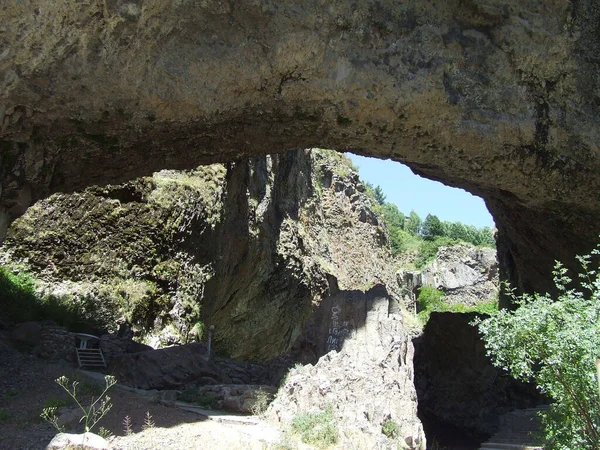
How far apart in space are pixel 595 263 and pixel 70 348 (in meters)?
10.5

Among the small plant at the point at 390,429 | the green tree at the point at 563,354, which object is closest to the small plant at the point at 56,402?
the small plant at the point at 390,429

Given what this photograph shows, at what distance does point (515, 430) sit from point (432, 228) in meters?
46.4

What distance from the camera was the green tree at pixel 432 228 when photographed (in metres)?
61.4

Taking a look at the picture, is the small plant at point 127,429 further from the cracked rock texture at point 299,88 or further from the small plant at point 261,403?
the cracked rock texture at point 299,88

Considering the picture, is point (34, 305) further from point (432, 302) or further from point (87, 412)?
point (432, 302)

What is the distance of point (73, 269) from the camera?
1535 cm

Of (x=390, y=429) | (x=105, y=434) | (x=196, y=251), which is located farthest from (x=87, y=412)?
(x=196, y=251)

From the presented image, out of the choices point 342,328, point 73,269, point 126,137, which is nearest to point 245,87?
point 126,137

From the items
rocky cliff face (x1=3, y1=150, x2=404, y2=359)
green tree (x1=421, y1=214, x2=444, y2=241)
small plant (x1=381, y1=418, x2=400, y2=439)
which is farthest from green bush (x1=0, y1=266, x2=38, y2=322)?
green tree (x1=421, y1=214, x2=444, y2=241)

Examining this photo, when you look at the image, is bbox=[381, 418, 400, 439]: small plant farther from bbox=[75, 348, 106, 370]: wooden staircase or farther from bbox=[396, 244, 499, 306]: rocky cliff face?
bbox=[396, 244, 499, 306]: rocky cliff face

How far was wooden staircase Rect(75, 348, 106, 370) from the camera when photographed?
11.6 meters

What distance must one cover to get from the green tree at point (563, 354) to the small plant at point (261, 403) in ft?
11.4

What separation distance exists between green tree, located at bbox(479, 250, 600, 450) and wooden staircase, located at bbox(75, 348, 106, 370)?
722cm

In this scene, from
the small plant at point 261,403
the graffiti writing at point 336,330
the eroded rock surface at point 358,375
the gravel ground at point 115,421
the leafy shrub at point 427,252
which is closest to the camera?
the gravel ground at point 115,421
